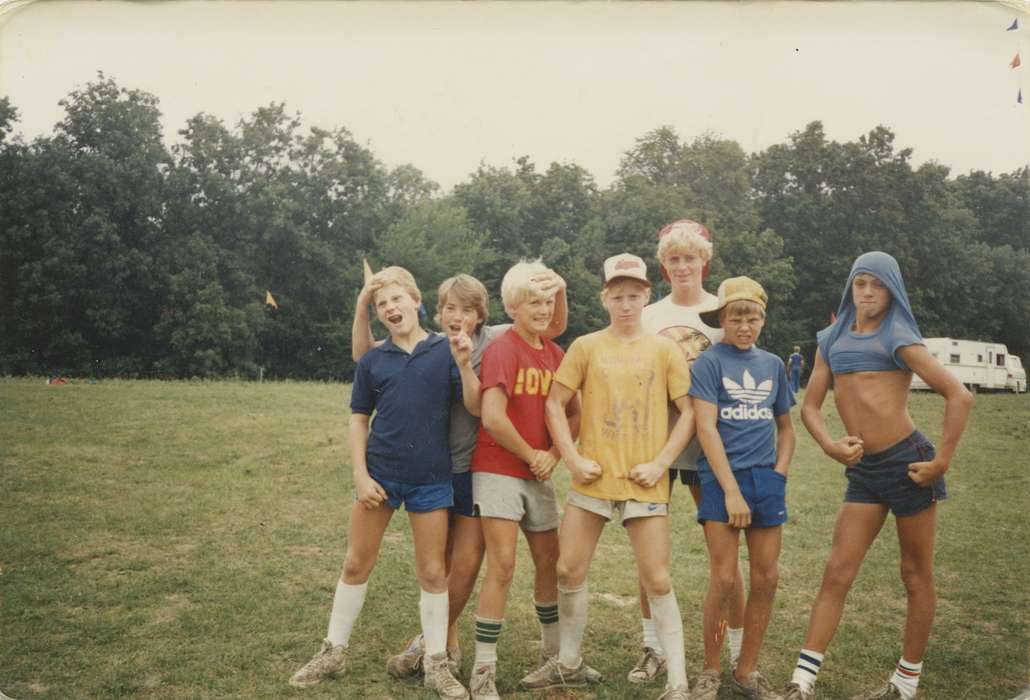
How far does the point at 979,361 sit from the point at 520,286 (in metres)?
3.13

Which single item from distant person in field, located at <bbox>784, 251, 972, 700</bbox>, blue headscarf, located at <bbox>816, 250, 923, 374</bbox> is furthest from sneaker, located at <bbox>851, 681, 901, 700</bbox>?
blue headscarf, located at <bbox>816, 250, 923, 374</bbox>

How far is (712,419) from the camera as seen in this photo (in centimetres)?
343

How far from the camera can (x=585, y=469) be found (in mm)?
3385

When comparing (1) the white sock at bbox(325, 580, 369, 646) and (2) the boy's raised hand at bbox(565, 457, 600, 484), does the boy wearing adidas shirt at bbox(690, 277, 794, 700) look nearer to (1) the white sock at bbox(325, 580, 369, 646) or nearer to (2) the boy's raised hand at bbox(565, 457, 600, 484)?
(2) the boy's raised hand at bbox(565, 457, 600, 484)

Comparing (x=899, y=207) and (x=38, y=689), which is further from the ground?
(x=899, y=207)

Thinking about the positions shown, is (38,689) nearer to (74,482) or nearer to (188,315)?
(74,482)

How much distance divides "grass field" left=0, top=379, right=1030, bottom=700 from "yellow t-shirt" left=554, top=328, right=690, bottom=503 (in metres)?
1.01

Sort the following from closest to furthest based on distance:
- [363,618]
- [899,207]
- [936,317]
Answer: [363,618] < [936,317] < [899,207]

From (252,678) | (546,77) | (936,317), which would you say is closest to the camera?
(252,678)

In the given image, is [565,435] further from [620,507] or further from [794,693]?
[794,693]

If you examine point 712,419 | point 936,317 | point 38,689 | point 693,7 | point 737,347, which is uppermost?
point 693,7

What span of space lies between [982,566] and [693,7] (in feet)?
15.0

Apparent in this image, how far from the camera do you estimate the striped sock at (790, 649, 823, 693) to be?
11.4 feet

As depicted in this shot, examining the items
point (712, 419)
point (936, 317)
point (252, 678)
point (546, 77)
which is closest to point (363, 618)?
point (252, 678)
